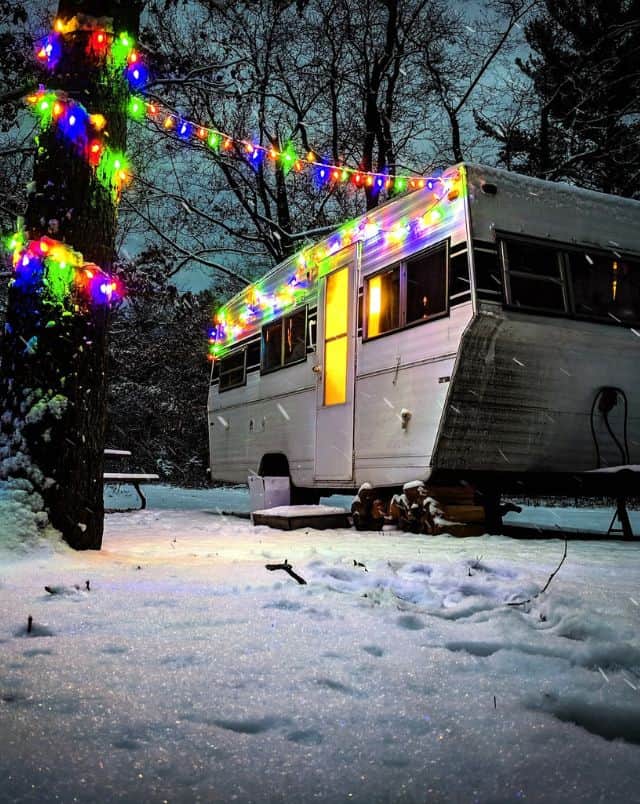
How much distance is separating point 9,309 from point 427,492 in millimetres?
3788

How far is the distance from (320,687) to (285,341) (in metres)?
7.40

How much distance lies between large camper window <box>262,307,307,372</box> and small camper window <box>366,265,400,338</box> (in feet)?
4.64

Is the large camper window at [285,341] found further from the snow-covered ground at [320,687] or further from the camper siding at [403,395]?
the snow-covered ground at [320,687]

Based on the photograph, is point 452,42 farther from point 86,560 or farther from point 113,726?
point 113,726

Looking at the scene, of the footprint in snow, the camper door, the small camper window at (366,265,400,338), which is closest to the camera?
the footprint in snow

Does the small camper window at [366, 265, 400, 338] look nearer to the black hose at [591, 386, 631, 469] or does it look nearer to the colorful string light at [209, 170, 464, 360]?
the colorful string light at [209, 170, 464, 360]

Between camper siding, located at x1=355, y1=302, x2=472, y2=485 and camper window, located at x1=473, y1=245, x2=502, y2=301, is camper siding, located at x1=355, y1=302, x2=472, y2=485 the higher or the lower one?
the lower one

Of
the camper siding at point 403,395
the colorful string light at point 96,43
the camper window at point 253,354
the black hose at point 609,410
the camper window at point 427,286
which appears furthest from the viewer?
the camper window at point 253,354

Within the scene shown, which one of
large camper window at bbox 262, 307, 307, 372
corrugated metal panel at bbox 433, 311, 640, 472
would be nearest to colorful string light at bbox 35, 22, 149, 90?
corrugated metal panel at bbox 433, 311, 640, 472

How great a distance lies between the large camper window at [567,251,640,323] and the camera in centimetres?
616

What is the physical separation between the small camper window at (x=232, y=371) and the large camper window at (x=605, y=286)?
553 centimetres

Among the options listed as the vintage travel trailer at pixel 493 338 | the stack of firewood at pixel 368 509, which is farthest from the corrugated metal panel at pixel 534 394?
the stack of firewood at pixel 368 509

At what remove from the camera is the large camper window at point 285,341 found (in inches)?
337

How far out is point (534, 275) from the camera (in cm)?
598
